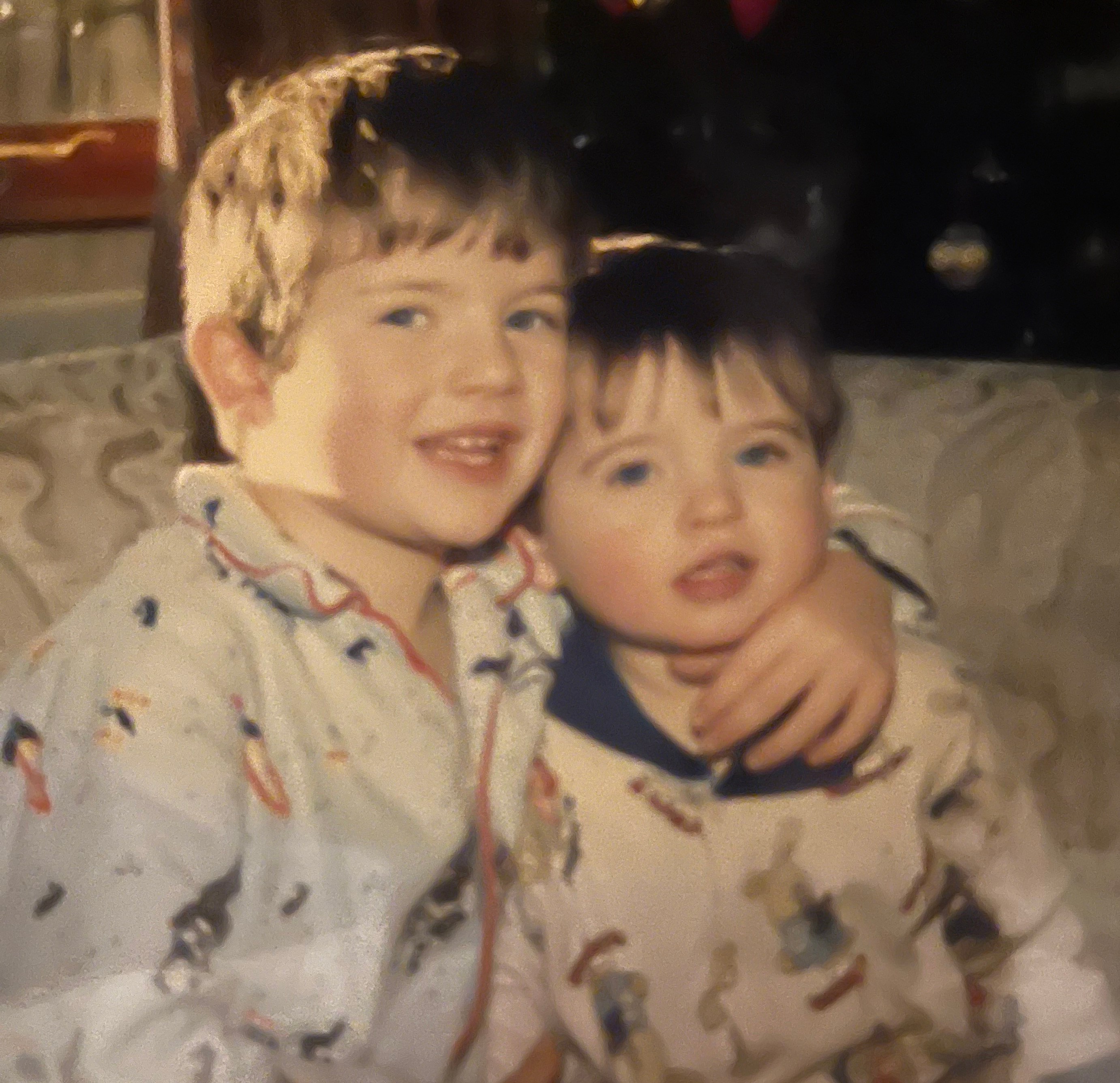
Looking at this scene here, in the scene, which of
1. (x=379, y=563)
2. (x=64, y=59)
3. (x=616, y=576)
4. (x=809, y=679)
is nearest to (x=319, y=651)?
(x=379, y=563)

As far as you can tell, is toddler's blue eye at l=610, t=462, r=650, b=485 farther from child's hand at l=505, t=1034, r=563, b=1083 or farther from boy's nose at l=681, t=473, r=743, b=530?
child's hand at l=505, t=1034, r=563, b=1083

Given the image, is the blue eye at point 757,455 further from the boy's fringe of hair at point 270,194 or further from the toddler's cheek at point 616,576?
the boy's fringe of hair at point 270,194

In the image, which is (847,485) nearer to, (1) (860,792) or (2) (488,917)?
(1) (860,792)

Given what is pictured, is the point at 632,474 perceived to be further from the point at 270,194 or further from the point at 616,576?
the point at 270,194

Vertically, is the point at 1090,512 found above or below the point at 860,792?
above

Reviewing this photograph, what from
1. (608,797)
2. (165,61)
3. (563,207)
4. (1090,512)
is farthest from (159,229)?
(1090,512)

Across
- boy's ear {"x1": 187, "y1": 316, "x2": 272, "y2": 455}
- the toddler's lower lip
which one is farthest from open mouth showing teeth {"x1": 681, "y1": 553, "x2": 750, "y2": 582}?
boy's ear {"x1": 187, "y1": 316, "x2": 272, "y2": 455}

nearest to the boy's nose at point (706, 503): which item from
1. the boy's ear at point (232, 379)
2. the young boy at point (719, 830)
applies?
the young boy at point (719, 830)
